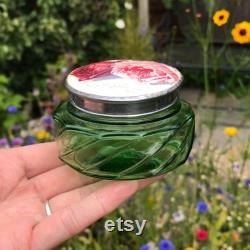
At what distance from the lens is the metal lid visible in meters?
1.02

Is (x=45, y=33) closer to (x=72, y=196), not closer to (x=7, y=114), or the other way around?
(x=7, y=114)

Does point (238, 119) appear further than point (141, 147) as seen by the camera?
Yes

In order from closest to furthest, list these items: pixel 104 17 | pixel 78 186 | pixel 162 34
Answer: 1. pixel 78 186
2. pixel 104 17
3. pixel 162 34

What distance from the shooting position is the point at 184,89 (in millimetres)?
3342

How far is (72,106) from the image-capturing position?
114 cm

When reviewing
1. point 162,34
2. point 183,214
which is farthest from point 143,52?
point 183,214

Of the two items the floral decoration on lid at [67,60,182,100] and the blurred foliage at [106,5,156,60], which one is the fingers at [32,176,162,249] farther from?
the blurred foliage at [106,5,156,60]

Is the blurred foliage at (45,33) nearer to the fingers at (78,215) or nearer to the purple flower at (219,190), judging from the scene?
the purple flower at (219,190)

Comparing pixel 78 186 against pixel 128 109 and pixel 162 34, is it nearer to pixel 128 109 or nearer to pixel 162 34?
pixel 128 109

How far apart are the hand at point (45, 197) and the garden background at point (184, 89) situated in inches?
10.9

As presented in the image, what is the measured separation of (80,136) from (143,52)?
6.55ft

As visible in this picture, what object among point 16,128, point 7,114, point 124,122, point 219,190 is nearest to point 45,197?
point 124,122

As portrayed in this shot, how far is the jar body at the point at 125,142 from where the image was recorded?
1.06m

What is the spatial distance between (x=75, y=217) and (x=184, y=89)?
7.86 feet
